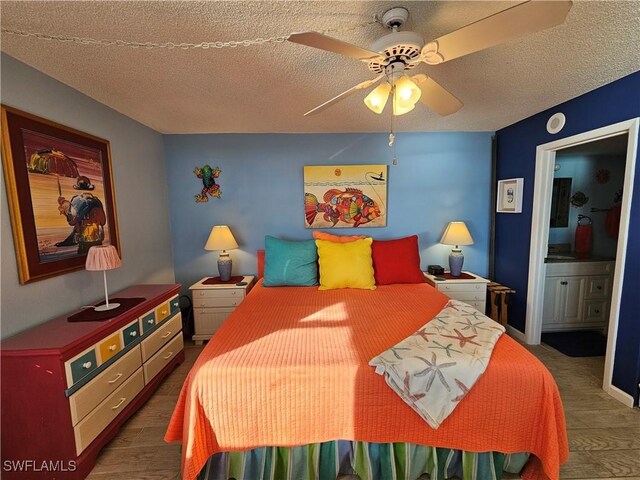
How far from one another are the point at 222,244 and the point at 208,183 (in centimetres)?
76

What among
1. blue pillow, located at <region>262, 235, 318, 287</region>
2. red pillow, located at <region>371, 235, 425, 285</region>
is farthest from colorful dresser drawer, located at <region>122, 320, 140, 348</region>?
red pillow, located at <region>371, 235, 425, 285</region>

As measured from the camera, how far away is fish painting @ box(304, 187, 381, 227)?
9.98 ft

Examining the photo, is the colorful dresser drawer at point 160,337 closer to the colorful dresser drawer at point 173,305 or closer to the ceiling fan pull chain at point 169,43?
the colorful dresser drawer at point 173,305

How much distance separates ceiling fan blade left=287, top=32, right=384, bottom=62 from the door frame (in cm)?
194

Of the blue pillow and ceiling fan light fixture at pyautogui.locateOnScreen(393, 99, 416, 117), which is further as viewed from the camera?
the blue pillow

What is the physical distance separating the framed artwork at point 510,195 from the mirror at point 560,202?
0.64 meters

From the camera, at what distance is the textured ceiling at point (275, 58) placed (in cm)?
118

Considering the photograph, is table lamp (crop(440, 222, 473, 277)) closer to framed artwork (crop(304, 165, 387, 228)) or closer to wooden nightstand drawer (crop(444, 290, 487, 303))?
wooden nightstand drawer (crop(444, 290, 487, 303))

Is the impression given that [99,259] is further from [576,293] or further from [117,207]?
[576,293]

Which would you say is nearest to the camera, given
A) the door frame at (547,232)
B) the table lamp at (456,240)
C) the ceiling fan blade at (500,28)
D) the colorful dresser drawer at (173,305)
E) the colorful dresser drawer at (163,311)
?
the ceiling fan blade at (500,28)

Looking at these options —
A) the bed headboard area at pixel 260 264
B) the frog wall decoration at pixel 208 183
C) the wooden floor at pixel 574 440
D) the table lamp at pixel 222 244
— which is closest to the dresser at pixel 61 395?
the wooden floor at pixel 574 440

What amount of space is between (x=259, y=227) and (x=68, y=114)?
1789 millimetres

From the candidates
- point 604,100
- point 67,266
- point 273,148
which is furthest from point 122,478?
point 604,100

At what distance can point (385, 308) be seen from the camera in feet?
6.38
